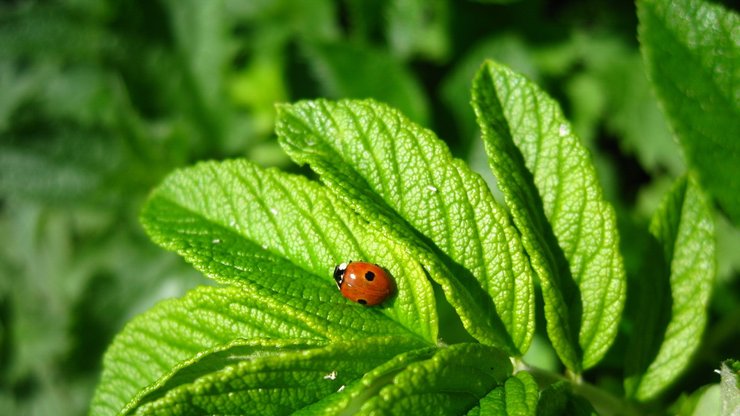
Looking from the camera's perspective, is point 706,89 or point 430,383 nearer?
point 430,383

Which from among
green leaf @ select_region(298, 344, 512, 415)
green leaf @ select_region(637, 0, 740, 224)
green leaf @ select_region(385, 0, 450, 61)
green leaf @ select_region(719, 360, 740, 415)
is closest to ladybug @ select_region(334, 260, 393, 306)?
green leaf @ select_region(298, 344, 512, 415)

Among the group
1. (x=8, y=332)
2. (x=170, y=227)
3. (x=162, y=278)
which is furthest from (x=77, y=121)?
(x=170, y=227)

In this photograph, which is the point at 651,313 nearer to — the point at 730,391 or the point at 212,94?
the point at 730,391

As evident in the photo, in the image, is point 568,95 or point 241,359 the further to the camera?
point 568,95

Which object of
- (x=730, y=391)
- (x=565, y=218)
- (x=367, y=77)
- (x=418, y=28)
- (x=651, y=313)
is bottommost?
(x=730, y=391)

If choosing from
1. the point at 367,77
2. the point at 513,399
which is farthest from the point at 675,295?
the point at 367,77

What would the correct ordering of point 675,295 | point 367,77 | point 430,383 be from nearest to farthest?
point 430,383, point 675,295, point 367,77

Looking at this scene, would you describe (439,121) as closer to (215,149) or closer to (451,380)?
(215,149)
